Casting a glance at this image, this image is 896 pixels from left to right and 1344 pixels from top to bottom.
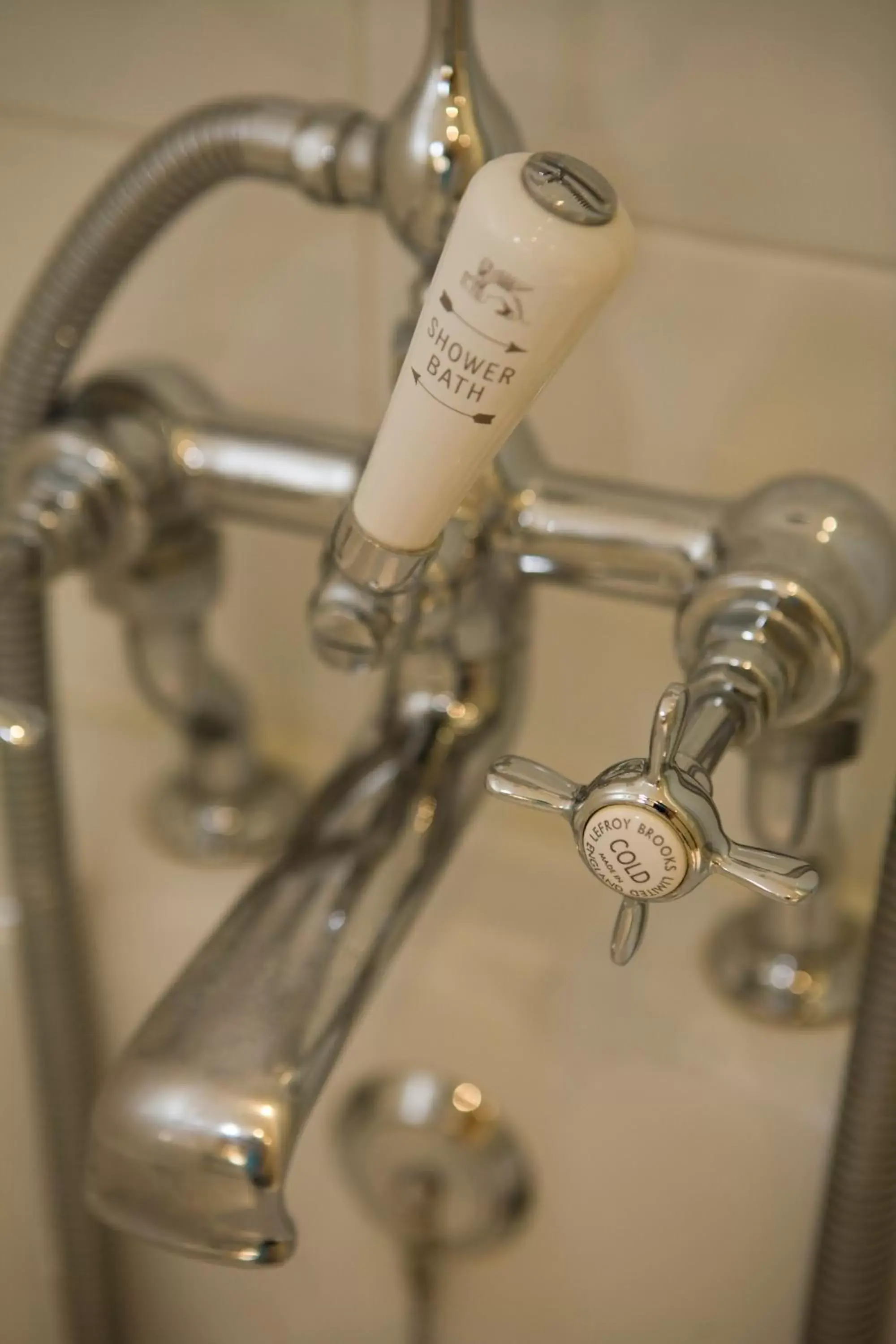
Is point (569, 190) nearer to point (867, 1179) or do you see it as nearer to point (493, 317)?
point (493, 317)

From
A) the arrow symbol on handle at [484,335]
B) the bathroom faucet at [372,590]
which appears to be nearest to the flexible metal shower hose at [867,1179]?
the bathroom faucet at [372,590]

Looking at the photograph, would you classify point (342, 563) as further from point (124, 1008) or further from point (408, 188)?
point (124, 1008)

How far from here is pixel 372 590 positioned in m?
0.29

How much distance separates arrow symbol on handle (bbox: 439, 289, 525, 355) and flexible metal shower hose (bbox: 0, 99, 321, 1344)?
0.15m

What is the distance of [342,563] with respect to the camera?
0.92 feet

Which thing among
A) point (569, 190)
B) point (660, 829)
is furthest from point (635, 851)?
point (569, 190)

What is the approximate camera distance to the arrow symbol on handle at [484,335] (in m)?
0.22

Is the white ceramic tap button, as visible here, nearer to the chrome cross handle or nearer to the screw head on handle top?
the chrome cross handle

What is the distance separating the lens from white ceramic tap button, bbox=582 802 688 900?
0.81 feet

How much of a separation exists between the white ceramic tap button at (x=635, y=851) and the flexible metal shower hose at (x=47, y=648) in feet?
0.62

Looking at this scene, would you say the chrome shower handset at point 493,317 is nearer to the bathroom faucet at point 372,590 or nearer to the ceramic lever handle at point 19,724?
the bathroom faucet at point 372,590

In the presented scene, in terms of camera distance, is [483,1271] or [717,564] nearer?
[717,564]

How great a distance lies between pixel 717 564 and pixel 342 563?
0.34 ft

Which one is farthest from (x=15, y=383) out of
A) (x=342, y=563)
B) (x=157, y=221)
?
(x=342, y=563)
